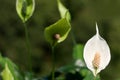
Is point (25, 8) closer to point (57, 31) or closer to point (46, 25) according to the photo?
point (57, 31)

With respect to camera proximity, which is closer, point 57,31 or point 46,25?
point 57,31

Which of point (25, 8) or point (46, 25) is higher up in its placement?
point (25, 8)

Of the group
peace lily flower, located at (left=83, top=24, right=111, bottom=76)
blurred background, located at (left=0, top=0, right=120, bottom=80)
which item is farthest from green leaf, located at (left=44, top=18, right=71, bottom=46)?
blurred background, located at (left=0, top=0, right=120, bottom=80)

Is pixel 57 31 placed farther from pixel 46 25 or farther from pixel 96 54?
pixel 46 25

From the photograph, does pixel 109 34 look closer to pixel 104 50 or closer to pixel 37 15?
pixel 37 15

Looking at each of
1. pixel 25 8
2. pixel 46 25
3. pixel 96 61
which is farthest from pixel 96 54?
pixel 46 25

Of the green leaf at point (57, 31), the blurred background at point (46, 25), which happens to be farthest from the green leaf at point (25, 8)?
the blurred background at point (46, 25)
